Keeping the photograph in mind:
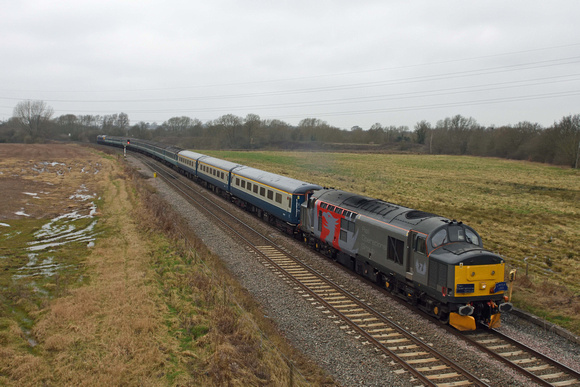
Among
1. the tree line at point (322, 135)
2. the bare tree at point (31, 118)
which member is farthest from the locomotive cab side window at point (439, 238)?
the bare tree at point (31, 118)

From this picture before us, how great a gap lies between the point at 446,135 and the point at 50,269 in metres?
110

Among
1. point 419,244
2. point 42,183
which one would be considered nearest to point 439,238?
point 419,244

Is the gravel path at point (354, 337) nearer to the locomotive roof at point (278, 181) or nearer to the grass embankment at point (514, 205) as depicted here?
the grass embankment at point (514, 205)

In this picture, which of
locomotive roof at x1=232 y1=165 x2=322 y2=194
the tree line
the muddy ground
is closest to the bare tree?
the tree line

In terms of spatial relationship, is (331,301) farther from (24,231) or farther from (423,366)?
(24,231)

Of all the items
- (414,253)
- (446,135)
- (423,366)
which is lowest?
Result: (423,366)

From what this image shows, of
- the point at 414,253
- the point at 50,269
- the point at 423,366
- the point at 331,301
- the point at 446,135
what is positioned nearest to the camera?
the point at 423,366

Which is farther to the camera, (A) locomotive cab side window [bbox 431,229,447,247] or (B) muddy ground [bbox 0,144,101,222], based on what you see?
(B) muddy ground [bbox 0,144,101,222]

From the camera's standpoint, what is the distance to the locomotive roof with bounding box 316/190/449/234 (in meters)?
13.6

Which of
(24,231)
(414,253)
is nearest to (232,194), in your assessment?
(24,231)

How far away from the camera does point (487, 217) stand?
31.6 meters

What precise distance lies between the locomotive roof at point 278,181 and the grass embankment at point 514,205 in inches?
439

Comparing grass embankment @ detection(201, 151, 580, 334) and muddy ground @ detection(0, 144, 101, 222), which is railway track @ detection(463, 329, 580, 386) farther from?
muddy ground @ detection(0, 144, 101, 222)

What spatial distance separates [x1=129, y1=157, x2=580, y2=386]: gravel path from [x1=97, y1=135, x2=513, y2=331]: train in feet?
2.24
